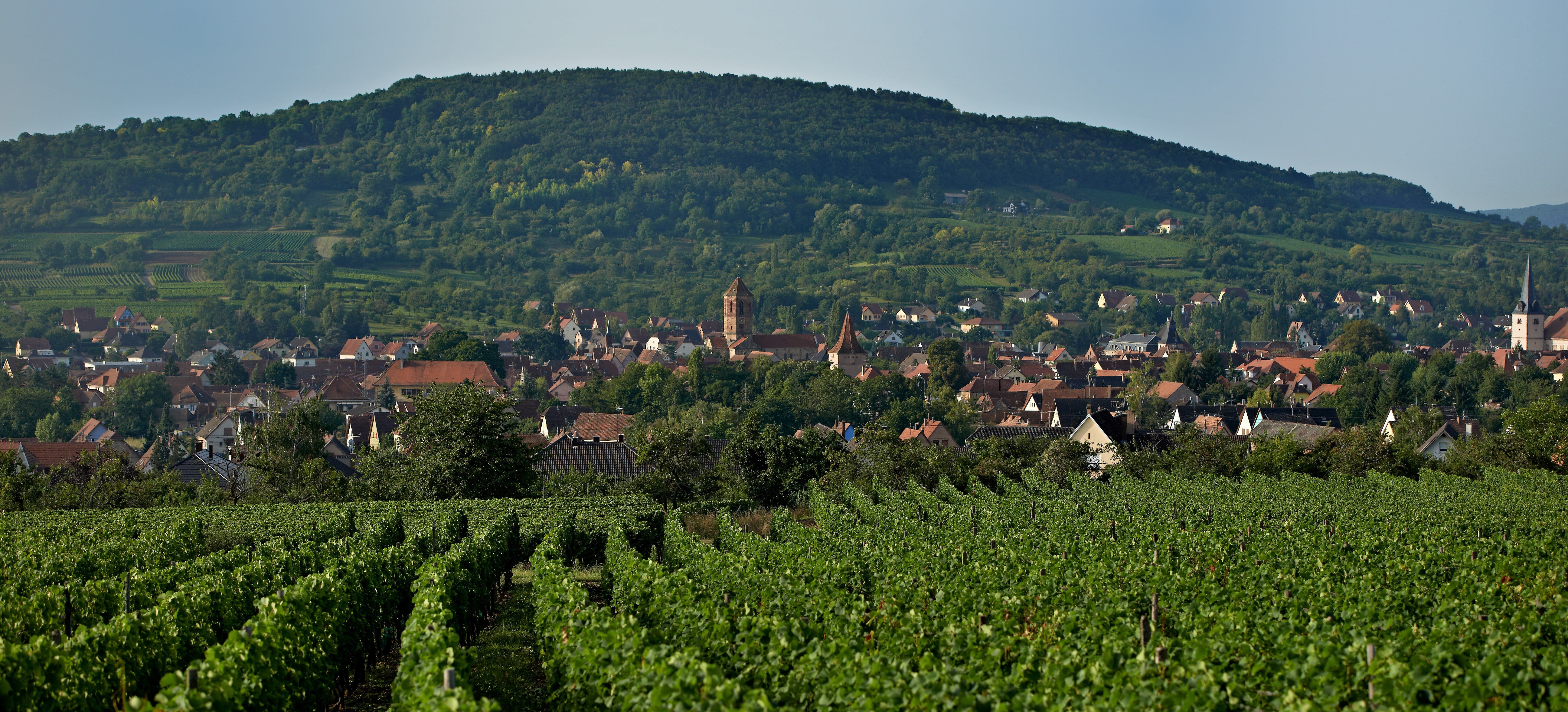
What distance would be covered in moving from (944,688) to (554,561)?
9.06m

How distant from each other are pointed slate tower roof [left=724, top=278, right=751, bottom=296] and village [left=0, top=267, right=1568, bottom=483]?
0.35 m

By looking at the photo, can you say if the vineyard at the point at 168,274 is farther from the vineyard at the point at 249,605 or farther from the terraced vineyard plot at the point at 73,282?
the vineyard at the point at 249,605

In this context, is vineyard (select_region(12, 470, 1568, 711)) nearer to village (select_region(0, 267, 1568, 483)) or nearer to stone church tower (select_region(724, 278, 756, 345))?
village (select_region(0, 267, 1568, 483))

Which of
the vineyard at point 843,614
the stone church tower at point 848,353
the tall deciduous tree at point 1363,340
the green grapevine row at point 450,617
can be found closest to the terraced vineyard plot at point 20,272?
the stone church tower at point 848,353

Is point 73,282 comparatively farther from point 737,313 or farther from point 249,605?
point 249,605

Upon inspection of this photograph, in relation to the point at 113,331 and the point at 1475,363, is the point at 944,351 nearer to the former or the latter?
the point at 1475,363

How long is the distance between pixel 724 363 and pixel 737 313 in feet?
142

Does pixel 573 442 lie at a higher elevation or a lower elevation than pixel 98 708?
lower

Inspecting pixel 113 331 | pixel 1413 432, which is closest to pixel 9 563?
pixel 1413 432

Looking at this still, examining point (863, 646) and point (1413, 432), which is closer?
point (863, 646)

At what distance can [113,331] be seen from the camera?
146 meters

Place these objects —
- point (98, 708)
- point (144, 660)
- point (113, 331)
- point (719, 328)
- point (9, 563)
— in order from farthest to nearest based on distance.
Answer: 1. point (719, 328)
2. point (113, 331)
3. point (9, 563)
4. point (144, 660)
5. point (98, 708)

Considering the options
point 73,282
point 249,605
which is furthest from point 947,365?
point 73,282

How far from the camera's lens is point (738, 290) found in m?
150
